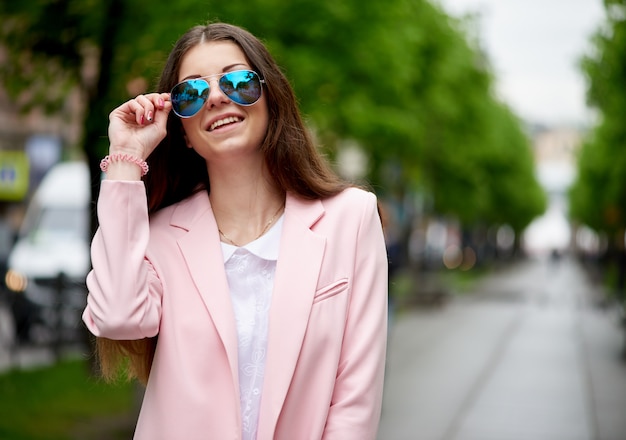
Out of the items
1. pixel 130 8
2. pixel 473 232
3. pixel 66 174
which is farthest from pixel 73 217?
pixel 473 232

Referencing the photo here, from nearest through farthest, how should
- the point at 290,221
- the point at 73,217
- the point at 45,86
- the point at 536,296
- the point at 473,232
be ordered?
1. the point at 290,221
2. the point at 45,86
3. the point at 73,217
4. the point at 536,296
5. the point at 473,232

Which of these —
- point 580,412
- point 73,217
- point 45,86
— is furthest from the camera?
point 73,217

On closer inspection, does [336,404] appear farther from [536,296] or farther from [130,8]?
[536,296]

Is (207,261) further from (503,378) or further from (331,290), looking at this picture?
(503,378)

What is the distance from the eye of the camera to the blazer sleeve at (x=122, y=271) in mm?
2391

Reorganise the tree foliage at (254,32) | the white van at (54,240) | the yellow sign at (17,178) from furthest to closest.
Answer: the yellow sign at (17,178)
the white van at (54,240)
the tree foliage at (254,32)

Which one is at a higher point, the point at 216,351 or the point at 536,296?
the point at 216,351

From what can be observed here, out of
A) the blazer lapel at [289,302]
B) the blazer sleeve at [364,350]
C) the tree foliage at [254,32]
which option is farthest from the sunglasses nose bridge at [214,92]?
the tree foliage at [254,32]

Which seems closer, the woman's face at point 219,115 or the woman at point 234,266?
the woman at point 234,266

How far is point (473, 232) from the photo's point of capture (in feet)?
226

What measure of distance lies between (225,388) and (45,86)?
785 cm

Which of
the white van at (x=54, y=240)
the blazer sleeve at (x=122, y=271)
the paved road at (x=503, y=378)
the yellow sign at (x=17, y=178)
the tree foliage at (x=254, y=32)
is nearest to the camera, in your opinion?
the blazer sleeve at (x=122, y=271)

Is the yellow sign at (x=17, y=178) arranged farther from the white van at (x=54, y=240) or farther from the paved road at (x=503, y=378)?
the white van at (x=54, y=240)

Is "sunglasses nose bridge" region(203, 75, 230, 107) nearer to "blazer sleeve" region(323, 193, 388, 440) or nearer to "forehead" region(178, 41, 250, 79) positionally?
"forehead" region(178, 41, 250, 79)
